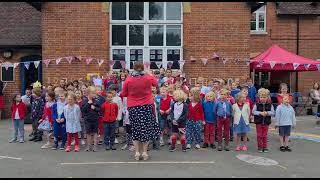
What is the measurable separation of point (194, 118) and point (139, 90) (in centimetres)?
212

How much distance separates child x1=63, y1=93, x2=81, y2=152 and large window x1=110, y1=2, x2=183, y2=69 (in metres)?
7.01

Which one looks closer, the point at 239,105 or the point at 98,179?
the point at 98,179

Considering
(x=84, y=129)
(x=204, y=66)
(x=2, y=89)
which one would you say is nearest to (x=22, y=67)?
(x=2, y=89)

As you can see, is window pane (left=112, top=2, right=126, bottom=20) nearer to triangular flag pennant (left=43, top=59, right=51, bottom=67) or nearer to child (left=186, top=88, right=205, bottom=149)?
triangular flag pennant (left=43, top=59, right=51, bottom=67)

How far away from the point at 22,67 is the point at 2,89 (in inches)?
50.8

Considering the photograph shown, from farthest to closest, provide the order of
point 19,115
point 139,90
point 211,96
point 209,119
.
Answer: point 19,115 → point 211,96 → point 209,119 → point 139,90

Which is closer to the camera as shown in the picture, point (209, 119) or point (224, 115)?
point (224, 115)

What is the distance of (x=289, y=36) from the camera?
81.7 feet

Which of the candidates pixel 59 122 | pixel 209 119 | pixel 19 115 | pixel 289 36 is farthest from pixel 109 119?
pixel 289 36

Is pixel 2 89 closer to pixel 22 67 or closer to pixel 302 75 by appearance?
pixel 22 67

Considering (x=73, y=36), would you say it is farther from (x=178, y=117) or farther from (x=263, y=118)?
(x=263, y=118)

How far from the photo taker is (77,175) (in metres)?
8.37

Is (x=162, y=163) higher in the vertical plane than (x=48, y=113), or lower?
lower

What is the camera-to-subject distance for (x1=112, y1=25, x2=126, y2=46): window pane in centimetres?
1803
